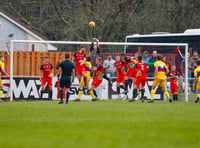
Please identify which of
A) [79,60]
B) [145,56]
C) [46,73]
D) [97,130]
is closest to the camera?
[97,130]

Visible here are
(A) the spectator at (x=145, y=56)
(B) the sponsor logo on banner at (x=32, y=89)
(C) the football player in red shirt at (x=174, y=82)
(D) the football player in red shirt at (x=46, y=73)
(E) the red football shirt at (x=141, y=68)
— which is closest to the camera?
(E) the red football shirt at (x=141, y=68)

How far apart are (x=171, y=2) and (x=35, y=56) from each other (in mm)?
20533

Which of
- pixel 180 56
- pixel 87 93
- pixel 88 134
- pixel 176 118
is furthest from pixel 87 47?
pixel 88 134

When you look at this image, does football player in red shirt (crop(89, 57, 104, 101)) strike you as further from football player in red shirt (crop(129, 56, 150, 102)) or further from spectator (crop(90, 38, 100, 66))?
football player in red shirt (crop(129, 56, 150, 102))

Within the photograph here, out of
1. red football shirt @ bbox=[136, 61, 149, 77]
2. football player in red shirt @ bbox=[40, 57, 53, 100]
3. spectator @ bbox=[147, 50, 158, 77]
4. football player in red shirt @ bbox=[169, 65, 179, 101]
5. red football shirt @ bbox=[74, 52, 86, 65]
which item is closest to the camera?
red football shirt @ bbox=[136, 61, 149, 77]

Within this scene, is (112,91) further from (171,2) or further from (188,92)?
(171,2)

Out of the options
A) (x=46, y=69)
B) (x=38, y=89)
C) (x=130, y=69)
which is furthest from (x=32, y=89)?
(x=130, y=69)

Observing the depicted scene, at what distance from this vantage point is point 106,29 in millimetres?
39250

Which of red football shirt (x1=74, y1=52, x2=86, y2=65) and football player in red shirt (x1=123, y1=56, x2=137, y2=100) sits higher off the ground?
red football shirt (x1=74, y1=52, x2=86, y2=65)

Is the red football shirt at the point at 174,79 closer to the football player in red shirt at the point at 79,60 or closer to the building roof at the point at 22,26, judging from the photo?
the football player in red shirt at the point at 79,60

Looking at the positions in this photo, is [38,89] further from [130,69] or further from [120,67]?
[130,69]

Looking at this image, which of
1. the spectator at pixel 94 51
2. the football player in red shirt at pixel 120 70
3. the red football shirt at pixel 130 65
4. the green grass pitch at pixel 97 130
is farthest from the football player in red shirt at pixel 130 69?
the green grass pitch at pixel 97 130

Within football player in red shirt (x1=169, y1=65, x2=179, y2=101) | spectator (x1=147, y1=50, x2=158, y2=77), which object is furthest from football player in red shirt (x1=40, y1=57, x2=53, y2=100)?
football player in red shirt (x1=169, y1=65, x2=179, y2=101)

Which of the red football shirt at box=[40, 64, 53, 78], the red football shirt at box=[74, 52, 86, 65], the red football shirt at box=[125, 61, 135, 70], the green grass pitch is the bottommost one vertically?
the green grass pitch
